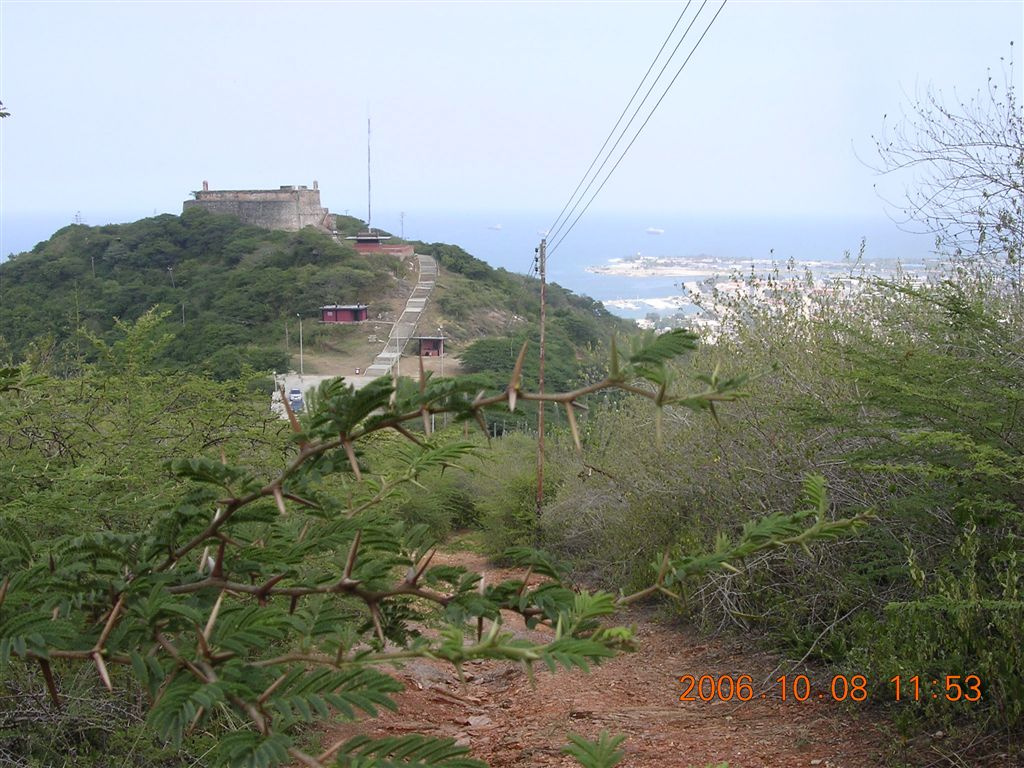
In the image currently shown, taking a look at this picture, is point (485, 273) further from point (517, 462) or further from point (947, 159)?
point (947, 159)

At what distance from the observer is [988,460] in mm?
4828

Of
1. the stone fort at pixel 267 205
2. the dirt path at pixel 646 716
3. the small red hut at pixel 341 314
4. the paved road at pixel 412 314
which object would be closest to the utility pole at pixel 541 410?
the dirt path at pixel 646 716

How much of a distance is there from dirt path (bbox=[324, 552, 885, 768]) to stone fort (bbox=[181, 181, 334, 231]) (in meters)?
58.5

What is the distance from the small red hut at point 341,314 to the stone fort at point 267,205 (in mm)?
29788

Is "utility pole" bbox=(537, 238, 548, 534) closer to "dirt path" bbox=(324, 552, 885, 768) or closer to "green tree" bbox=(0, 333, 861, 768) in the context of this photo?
"dirt path" bbox=(324, 552, 885, 768)

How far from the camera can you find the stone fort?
6425 cm

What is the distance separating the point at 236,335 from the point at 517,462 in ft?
33.7

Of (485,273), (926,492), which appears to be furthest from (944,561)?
(485,273)
